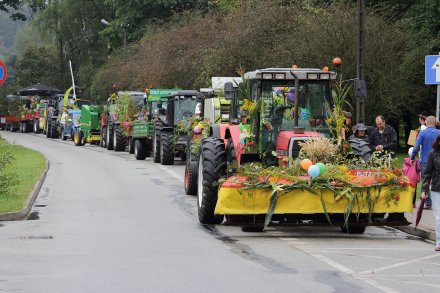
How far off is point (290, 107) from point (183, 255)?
442cm

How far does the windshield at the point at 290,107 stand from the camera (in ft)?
54.2

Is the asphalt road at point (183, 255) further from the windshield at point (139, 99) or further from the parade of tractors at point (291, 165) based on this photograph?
the windshield at point (139, 99)

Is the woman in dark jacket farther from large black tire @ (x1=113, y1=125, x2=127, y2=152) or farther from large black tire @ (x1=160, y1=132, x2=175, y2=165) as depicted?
large black tire @ (x1=113, y1=125, x2=127, y2=152)

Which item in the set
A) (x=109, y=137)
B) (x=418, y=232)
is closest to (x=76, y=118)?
(x=109, y=137)

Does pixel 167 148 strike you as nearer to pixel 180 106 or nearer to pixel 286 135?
pixel 180 106

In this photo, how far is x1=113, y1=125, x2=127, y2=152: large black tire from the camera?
4353 cm

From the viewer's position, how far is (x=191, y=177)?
2197 centimetres

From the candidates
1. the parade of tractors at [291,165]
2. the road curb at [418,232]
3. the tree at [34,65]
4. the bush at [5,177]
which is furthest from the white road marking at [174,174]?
the tree at [34,65]

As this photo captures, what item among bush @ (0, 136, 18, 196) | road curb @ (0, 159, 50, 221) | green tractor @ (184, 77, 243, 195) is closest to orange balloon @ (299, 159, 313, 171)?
road curb @ (0, 159, 50, 221)

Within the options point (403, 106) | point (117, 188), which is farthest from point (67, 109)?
point (117, 188)

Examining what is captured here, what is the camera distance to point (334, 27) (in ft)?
127

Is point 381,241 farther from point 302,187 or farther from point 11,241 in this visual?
point 11,241

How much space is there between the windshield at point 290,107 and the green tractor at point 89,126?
107 feet

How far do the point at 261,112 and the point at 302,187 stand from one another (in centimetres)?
227
